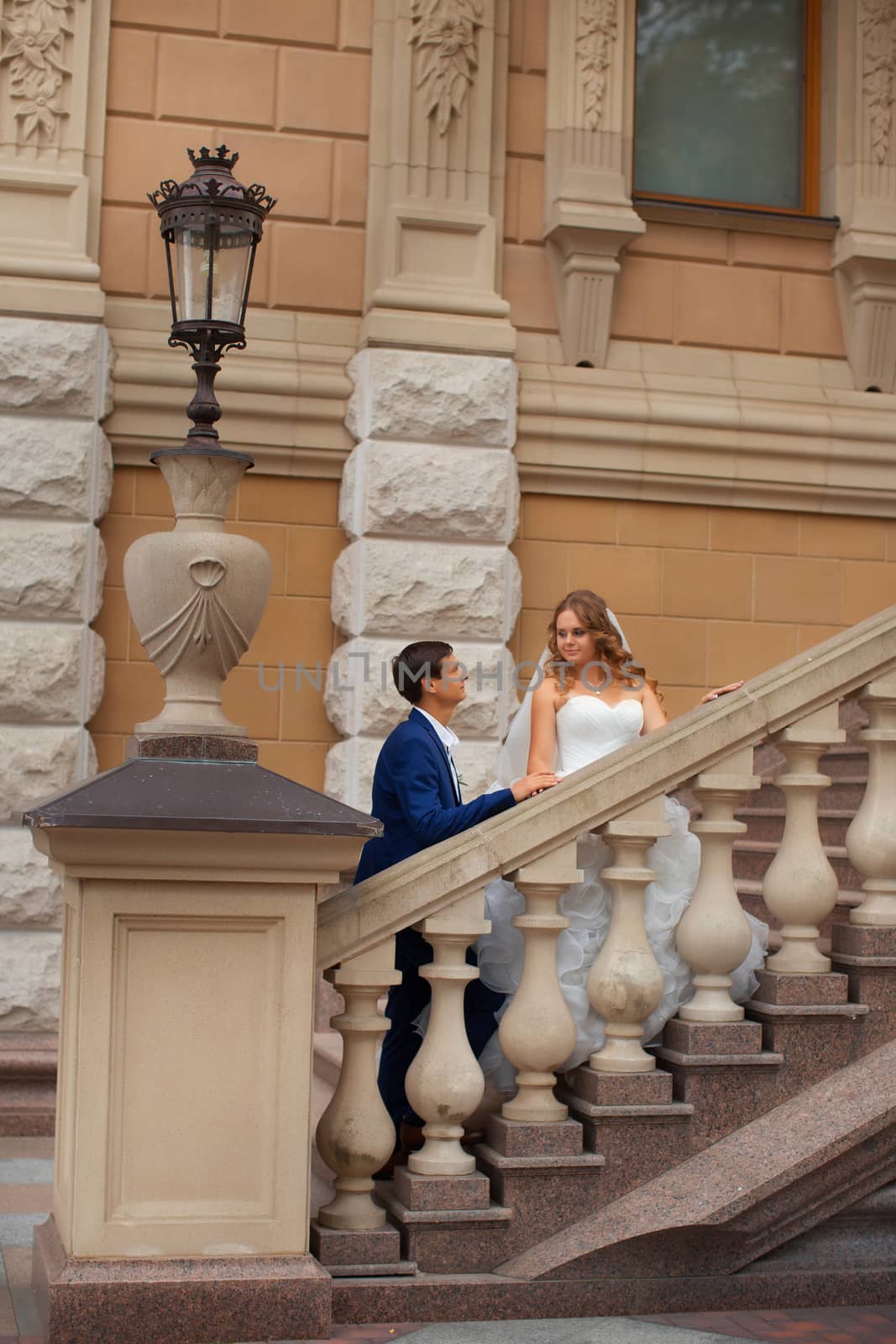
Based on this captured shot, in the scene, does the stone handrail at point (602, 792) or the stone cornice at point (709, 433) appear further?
the stone cornice at point (709, 433)

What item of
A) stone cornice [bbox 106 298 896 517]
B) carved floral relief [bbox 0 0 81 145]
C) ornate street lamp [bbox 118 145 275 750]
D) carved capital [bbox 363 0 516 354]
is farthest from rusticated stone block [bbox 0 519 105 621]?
ornate street lamp [bbox 118 145 275 750]

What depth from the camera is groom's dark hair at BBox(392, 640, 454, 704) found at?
494 cm

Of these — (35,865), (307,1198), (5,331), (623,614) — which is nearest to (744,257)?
(623,614)

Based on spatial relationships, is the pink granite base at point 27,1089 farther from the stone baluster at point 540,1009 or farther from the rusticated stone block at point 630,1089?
the rusticated stone block at point 630,1089

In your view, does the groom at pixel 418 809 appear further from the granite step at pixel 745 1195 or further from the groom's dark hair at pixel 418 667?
the granite step at pixel 745 1195

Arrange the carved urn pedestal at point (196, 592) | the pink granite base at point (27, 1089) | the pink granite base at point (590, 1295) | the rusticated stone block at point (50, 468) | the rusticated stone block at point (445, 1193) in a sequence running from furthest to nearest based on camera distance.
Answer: the rusticated stone block at point (50, 468)
the pink granite base at point (27, 1089)
the carved urn pedestal at point (196, 592)
the rusticated stone block at point (445, 1193)
the pink granite base at point (590, 1295)

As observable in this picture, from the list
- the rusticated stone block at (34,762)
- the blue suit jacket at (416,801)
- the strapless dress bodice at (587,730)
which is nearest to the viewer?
the blue suit jacket at (416,801)

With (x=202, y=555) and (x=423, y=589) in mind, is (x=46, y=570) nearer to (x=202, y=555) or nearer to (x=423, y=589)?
(x=423, y=589)

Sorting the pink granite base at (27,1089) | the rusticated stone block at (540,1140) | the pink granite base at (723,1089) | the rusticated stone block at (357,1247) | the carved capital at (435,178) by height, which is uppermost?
the carved capital at (435,178)

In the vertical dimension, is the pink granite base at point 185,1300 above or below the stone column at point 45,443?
below

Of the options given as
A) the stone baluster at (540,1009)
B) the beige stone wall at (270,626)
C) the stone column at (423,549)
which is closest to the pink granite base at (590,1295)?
the stone baluster at (540,1009)

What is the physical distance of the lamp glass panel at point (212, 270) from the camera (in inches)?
183

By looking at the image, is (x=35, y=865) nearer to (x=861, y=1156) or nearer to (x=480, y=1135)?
(x=480, y=1135)

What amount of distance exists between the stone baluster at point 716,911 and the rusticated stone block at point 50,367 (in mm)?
4027
